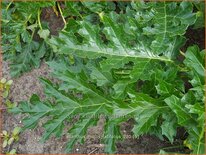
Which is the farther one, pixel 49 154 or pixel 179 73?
pixel 49 154

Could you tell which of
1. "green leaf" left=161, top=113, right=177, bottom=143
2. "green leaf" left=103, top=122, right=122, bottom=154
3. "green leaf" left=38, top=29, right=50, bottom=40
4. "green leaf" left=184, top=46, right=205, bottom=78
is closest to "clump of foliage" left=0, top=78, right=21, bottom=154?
"green leaf" left=38, top=29, right=50, bottom=40

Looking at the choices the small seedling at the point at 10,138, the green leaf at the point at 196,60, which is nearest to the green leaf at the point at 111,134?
the green leaf at the point at 196,60

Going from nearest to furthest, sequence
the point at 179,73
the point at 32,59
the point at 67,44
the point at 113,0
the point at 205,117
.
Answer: the point at 205,117, the point at 67,44, the point at 179,73, the point at 113,0, the point at 32,59

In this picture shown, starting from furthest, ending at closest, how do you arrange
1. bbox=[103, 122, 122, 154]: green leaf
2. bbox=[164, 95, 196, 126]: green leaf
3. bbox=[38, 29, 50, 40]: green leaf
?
bbox=[38, 29, 50, 40]: green leaf
bbox=[103, 122, 122, 154]: green leaf
bbox=[164, 95, 196, 126]: green leaf

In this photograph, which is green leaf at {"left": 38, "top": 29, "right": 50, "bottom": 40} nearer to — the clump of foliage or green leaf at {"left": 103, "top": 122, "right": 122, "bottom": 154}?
the clump of foliage

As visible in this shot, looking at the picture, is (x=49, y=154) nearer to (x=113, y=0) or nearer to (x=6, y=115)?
(x=6, y=115)

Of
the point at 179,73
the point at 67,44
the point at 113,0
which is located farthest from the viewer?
the point at 113,0

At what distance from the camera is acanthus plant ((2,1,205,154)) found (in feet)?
5.95

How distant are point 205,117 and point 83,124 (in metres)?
0.59

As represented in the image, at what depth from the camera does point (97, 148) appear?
243 cm

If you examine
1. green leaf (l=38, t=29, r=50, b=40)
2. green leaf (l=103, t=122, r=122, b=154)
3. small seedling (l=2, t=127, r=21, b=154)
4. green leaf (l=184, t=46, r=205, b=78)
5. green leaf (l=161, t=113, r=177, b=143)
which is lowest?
small seedling (l=2, t=127, r=21, b=154)

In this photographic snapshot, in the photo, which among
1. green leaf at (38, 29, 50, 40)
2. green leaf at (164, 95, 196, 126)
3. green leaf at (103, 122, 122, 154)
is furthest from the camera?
green leaf at (38, 29, 50, 40)

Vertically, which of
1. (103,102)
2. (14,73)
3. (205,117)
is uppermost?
(205,117)

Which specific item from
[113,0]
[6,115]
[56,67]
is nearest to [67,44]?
[56,67]
